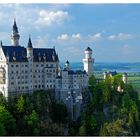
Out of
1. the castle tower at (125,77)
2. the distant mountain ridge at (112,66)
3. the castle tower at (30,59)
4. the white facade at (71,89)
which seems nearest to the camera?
the castle tower at (30,59)

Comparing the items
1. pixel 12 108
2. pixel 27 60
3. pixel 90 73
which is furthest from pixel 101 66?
pixel 12 108

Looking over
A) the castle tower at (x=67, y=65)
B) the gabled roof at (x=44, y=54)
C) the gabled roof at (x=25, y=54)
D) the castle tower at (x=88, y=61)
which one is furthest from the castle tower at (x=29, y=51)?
the castle tower at (x=88, y=61)

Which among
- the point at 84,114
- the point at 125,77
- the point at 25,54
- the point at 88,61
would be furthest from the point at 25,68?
the point at 125,77

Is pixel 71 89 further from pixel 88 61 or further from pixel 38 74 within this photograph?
pixel 88 61

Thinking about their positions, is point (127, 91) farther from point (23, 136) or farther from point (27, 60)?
point (23, 136)

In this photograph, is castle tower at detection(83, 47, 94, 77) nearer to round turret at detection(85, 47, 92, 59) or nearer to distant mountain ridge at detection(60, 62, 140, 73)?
round turret at detection(85, 47, 92, 59)

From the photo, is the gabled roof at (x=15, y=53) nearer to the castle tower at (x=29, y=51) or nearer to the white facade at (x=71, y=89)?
the castle tower at (x=29, y=51)
